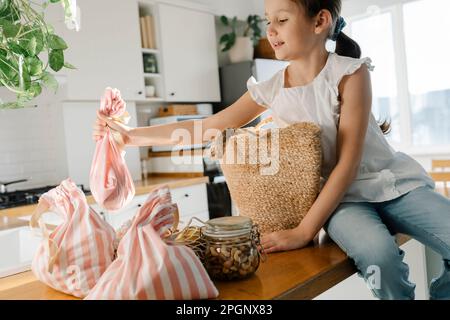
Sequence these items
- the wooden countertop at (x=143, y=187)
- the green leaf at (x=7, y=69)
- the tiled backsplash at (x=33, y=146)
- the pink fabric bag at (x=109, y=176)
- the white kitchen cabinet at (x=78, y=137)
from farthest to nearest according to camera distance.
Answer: the white kitchen cabinet at (x=78, y=137) → the tiled backsplash at (x=33, y=146) → the wooden countertop at (x=143, y=187) → the pink fabric bag at (x=109, y=176) → the green leaf at (x=7, y=69)

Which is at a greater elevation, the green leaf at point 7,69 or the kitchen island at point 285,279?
the green leaf at point 7,69

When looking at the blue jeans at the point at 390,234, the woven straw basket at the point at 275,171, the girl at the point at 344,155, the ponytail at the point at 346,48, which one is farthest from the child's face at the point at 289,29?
the blue jeans at the point at 390,234

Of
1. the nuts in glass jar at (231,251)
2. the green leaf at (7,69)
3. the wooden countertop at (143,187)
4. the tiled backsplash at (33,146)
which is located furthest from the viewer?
the tiled backsplash at (33,146)

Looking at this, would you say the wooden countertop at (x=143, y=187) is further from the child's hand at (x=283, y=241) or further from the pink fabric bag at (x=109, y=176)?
the child's hand at (x=283, y=241)

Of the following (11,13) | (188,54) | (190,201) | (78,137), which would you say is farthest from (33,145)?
(11,13)

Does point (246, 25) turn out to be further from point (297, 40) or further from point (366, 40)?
point (297, 40)

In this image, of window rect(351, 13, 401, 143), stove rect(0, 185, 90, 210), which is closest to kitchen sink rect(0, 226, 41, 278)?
stove rect(0, 185, 90, 210)

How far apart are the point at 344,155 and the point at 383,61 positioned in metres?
3.25

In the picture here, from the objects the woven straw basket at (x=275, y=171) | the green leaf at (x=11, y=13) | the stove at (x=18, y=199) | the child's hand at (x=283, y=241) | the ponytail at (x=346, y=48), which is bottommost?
the child's hand at (x=283, y=241)

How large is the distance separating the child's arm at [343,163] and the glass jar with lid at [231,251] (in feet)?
0.52

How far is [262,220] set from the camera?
0.95m

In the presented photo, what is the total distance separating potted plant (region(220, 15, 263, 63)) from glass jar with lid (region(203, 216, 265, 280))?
3086mm

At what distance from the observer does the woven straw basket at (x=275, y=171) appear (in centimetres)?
87

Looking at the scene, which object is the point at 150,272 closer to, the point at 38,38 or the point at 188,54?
the point at 38,38
